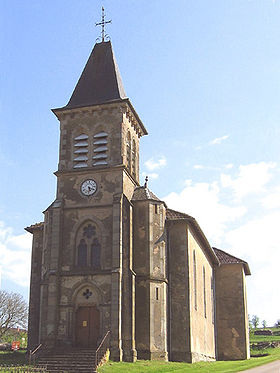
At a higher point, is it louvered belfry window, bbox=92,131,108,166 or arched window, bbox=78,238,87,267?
louvered belfry window, bbox=92,131,108,166

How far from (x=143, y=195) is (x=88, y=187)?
3734 mm

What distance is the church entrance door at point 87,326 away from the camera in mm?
31625

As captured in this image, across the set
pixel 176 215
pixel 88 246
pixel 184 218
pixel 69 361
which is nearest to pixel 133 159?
pixel 176 215

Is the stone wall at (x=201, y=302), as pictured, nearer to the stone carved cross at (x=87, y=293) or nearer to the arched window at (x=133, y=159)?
the arched window at (x=133, y=159)

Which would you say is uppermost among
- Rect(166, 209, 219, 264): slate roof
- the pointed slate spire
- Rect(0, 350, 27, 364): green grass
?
the pointed slate spire

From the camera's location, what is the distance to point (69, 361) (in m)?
28.4

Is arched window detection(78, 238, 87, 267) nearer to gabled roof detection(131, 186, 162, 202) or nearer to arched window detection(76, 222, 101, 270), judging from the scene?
arched window detection(76, 222, 101, 270)

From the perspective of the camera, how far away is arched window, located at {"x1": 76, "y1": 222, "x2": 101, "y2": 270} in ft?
109

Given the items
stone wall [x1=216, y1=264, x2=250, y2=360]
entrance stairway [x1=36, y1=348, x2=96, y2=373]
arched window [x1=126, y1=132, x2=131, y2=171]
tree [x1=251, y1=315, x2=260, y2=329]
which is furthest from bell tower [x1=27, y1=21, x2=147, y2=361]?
tree [x1=251, y1=315, x2=260, y2=329]

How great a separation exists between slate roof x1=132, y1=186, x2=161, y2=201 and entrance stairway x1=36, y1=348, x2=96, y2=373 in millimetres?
10327

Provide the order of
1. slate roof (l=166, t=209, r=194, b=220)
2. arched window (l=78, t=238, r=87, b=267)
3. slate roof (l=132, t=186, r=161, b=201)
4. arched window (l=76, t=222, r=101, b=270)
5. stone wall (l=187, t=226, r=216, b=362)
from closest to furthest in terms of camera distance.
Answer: arched window (l=76, t=222, r=101, b=270), arched window (l=78, t=238, r=87, b=267), slate roof (l=132, t=186, r=161, b=201), stone wall (l=187, t=226, r=216, b=362), slate roof (l=166, t=209, r=194, b=220)

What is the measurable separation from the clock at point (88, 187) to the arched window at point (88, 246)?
2079mm

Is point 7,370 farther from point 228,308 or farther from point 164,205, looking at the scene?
point 228,308

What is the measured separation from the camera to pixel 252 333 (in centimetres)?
8931
